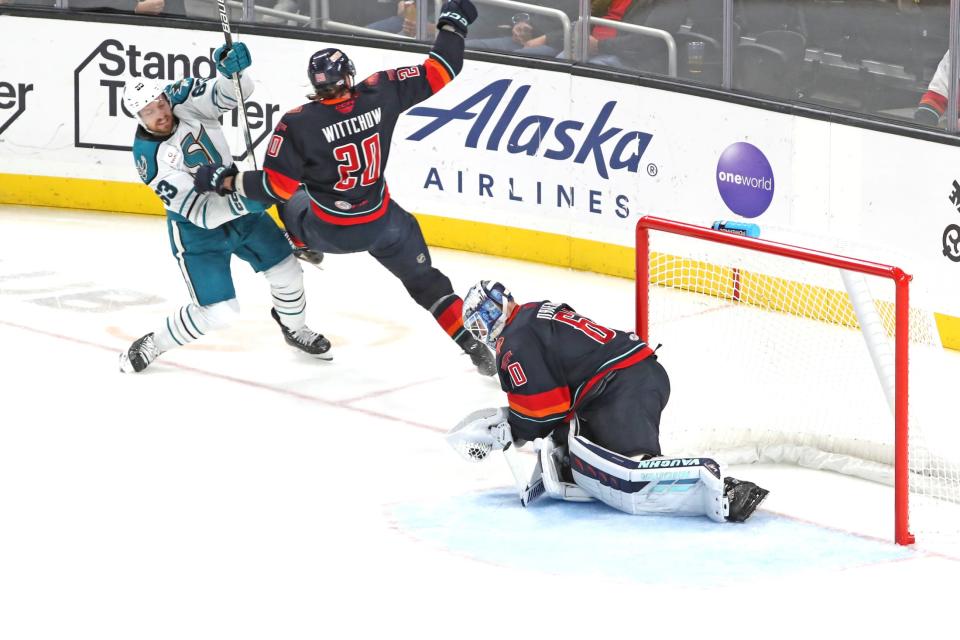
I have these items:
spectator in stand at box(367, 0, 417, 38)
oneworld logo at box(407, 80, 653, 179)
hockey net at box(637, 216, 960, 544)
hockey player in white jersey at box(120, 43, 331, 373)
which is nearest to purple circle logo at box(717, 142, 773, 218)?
oneworld logo at box(407, 80, 653, 179)

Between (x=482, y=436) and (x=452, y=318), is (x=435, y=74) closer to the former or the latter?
(x=452, y=318)

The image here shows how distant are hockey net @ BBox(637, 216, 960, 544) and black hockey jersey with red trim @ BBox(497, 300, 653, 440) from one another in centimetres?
45

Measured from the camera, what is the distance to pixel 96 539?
472cm

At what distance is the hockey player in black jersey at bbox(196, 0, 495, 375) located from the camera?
18.6 ft

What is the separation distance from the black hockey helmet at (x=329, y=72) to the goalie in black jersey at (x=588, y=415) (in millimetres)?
1228

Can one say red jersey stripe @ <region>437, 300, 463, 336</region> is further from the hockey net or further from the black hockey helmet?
the black hockey helmet

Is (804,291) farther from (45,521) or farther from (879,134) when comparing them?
(45,521)

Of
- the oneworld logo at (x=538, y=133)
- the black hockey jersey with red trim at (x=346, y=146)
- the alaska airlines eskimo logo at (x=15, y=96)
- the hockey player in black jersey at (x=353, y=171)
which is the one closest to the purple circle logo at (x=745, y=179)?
the oneworld logo at (x=538, y=133)

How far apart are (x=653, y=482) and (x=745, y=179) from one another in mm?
2843

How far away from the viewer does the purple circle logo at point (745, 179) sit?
7121mm

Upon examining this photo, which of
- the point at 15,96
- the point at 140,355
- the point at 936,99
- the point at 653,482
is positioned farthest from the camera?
the point at 15,96

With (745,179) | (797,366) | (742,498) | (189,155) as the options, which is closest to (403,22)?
(745,179)

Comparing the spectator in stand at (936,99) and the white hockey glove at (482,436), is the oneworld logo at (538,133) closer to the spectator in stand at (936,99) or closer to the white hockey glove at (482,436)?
the spectator in stand at (936,99)

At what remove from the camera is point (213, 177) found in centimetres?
579
